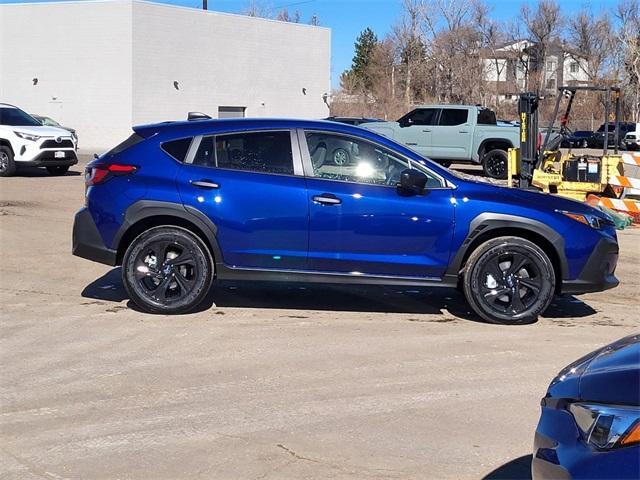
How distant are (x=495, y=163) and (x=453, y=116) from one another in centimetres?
185

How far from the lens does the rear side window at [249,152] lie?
296 inches

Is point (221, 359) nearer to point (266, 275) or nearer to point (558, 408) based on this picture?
point (266, 275)

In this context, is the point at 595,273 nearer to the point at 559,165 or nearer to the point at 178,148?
the point at 178,148

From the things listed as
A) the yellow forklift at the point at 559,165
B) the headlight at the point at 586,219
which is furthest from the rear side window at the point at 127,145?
the yellow forklift at the point at 559,165

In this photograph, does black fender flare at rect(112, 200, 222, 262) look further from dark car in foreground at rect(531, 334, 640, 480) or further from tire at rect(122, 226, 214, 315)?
dark car in foreground at rect(531, 334, 640, 480)

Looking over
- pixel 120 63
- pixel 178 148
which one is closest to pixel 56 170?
pixel 178 148

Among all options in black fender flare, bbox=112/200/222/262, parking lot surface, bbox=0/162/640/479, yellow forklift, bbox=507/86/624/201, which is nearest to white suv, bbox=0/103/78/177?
yellow forklift, bbox=507/86/624/201

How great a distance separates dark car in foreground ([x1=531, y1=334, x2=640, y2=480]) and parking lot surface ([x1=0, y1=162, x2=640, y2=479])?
4.25ft

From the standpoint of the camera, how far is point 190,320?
7422 millimetres

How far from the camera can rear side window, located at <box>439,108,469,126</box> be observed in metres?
23.3

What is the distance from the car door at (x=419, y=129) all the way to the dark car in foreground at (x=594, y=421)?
2045cm

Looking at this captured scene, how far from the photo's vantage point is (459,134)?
23.2m

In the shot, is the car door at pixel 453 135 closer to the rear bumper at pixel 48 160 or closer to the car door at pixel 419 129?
the car door at pixel 419 129

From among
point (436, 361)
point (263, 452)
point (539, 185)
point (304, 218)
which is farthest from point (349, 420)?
point (539, 185)
